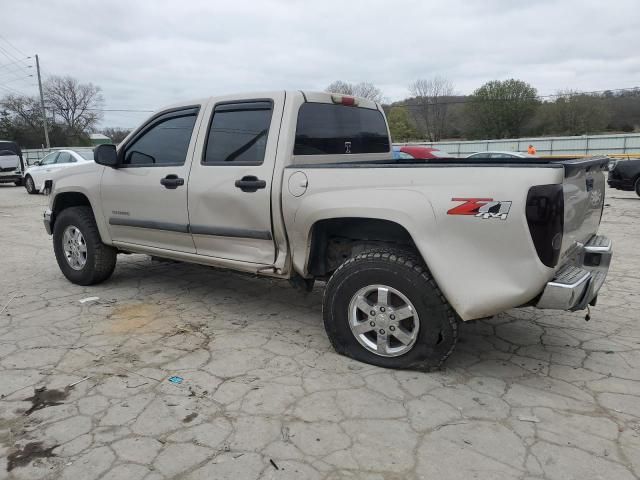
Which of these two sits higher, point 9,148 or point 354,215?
point 9,148

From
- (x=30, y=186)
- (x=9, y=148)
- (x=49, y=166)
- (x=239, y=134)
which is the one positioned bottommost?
(x=30, y=186)

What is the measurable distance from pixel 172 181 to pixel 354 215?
183cm

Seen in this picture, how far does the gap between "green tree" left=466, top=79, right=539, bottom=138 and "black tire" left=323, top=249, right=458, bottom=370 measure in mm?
51609

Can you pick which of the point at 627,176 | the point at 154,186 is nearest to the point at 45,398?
the point at 154,186

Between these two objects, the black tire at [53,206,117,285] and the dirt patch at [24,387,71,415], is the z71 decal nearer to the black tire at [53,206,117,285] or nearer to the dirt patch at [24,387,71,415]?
the dirt patch at [24,387,71,415]

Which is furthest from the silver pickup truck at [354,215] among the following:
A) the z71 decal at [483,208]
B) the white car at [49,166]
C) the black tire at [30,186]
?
the black tire at [30,186]

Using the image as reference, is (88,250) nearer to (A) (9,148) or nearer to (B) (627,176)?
(B) (627,176)

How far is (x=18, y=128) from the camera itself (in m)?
56.0

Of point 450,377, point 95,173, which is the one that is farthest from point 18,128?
point 450,377

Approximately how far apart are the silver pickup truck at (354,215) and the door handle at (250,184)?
17 millimetres

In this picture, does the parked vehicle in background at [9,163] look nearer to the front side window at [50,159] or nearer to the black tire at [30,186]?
the black tire at [30,186]

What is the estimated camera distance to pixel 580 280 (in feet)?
9.35

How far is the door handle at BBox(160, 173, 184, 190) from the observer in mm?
4194

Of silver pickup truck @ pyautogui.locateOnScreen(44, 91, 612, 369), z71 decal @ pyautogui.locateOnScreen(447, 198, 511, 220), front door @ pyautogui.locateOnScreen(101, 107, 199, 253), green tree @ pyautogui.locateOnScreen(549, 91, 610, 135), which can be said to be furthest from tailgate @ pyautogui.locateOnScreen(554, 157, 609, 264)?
green tree @ pyautogui.locateOnScreen(549, 91, 610, 135)
